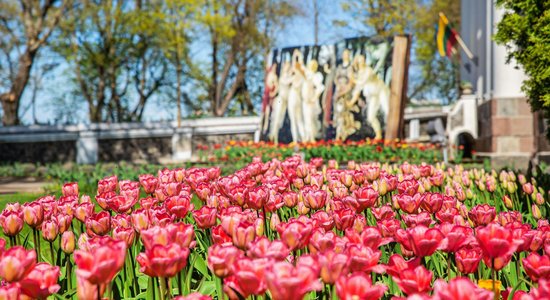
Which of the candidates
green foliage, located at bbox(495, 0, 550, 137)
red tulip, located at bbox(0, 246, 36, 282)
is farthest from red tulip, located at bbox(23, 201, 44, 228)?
green foliage, located at bbox(495, 0, 550, 137)

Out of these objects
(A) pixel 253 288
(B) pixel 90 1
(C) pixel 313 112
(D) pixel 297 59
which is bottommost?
(A) pixel 253 288

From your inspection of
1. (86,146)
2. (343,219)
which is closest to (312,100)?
(86,146)

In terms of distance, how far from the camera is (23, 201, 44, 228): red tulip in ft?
8.32

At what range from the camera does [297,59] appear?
17719 millimetres

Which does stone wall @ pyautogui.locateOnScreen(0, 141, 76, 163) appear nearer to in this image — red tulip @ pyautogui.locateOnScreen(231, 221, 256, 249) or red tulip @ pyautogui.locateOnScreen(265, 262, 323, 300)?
red tulip @ pyautogui.locateOnScreen(231, 221, 256, 249)

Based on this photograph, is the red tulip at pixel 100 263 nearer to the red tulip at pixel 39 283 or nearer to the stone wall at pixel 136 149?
the red tulip at pixel 39 283

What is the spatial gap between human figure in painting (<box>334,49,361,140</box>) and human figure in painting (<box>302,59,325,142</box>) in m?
0.58

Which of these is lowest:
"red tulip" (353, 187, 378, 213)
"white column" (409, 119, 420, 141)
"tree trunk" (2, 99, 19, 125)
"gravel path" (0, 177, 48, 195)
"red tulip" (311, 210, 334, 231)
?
"gravel path" (0, 177, 48, 195)

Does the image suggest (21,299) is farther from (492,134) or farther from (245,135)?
(245,135)

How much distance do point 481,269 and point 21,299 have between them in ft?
6.53

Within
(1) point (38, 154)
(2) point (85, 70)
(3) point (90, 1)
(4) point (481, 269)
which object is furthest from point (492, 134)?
(2) point (85, 70)

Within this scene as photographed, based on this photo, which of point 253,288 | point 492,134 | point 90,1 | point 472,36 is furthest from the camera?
point 90,1

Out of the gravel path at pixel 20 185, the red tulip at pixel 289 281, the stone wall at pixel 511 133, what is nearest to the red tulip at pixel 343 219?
the red tulip at pixel 289 281

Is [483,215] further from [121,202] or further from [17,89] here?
[17,89]
